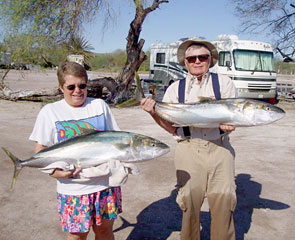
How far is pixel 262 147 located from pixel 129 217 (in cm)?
532

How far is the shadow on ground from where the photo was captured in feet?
12.9

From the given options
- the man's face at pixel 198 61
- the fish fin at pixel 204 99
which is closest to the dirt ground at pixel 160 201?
the fish fin at pixel 204 99

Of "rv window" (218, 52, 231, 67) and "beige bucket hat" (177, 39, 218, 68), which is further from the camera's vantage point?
"rv window" (218, 52, 231, 67)

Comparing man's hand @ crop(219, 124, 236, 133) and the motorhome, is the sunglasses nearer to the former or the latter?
man's hand @ crop(219, 124, 236, 133)

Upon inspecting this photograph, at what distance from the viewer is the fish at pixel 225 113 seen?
2.90 m

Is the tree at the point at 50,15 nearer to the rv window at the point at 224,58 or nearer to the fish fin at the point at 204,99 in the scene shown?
the rv window at the point at 224,58

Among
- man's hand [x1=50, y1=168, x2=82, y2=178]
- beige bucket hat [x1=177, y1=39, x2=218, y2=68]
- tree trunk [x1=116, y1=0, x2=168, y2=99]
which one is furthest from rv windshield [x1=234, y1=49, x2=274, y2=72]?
man's hand [x1=50, y1=168, x2=82, y2=178]

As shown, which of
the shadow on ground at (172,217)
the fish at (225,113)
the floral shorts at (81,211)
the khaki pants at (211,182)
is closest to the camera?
the floral shorts at (81,211)

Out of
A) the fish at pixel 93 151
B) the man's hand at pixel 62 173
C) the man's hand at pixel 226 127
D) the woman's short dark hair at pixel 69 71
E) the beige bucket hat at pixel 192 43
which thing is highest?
the beige bucket hat at pixel 192 43

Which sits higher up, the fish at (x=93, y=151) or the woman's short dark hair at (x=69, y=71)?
the woman's short dark hair at (x=69, y=71)

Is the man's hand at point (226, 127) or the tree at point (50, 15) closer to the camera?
the man's hand at point (226, 127)

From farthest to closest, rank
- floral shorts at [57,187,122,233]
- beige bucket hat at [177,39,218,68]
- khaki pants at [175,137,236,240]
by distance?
1. beige bucket hat at [177,39,218,68]
2. khaki pants at [175,137,236,240]
3. floral shorts at [57,187,122,233]

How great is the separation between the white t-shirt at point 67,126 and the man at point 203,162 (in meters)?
0.70

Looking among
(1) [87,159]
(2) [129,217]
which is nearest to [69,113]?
(1) [87,159]
